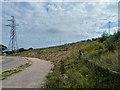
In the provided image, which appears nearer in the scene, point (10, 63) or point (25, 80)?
point (25, 80)

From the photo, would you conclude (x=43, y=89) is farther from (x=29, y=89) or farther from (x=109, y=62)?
(x=109, y=62)

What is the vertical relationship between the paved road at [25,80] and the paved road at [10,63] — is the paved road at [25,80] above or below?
above

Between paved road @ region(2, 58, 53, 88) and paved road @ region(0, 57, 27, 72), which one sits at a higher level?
paved road @ region(2, 58, 53, 88)

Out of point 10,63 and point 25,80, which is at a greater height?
point 25,80

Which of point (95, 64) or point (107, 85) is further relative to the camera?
point (95, 64)

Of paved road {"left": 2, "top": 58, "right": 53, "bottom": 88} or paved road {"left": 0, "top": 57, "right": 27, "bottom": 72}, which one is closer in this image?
→ paved road {"left": 2, "top": 58, "right": 53, "bottom": 88}

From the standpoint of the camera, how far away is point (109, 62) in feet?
14.4

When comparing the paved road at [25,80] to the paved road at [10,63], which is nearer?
the paved road at [25,80]

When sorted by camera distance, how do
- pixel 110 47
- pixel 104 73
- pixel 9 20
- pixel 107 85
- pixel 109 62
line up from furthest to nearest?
pixel 9 20
pixel 110 47
pixel 109 62
pixel 104 73
pixel 107 85

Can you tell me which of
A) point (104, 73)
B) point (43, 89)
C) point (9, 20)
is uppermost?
point (9, 20)

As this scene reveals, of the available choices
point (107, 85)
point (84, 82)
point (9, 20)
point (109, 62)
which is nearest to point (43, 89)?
point (84, 82)

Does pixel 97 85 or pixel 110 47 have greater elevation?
pixel 110 47

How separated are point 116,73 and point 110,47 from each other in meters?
2.96

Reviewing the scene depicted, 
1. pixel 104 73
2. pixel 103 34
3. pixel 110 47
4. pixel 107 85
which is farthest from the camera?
pixel 103 34
